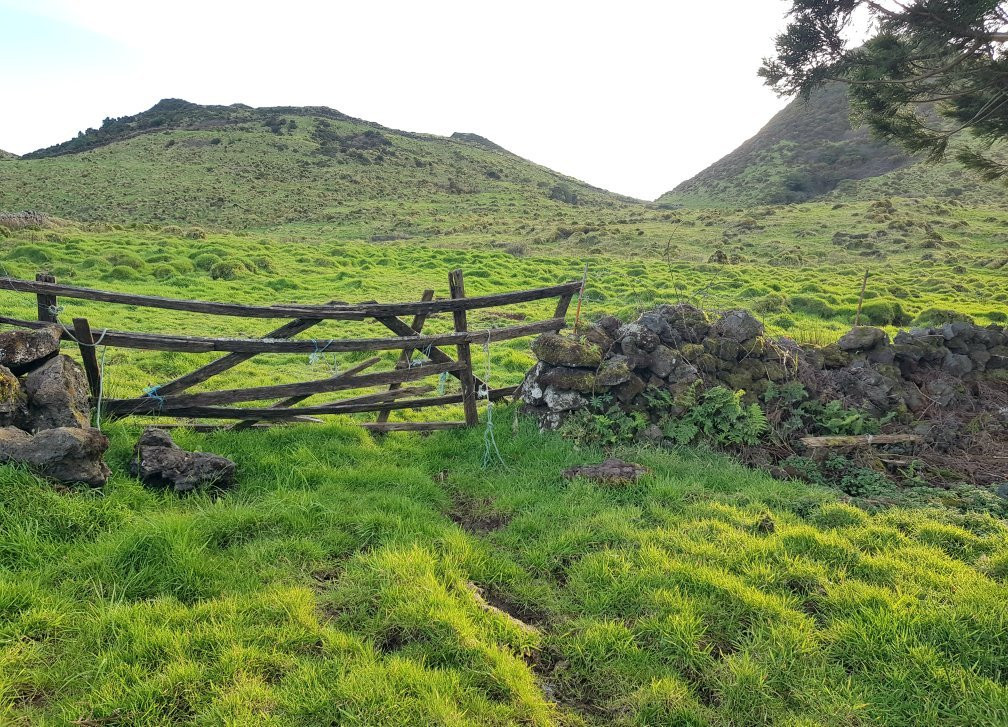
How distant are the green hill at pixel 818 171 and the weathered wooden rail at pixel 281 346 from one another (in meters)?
50.6

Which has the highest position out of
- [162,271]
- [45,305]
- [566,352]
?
[162,271]

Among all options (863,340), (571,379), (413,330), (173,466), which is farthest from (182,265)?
(863,340)

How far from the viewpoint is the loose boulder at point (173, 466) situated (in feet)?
17.5

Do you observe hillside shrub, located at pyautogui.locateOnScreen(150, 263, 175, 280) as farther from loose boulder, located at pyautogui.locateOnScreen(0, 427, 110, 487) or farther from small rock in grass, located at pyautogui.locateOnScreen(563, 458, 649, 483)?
small rock in grass, located at pyautogui.locateOnScreen(563, 458, 649, 483)

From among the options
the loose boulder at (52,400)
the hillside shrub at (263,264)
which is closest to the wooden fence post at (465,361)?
the loose boulder at (52,400)

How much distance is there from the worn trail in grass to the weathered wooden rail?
0.90 meters

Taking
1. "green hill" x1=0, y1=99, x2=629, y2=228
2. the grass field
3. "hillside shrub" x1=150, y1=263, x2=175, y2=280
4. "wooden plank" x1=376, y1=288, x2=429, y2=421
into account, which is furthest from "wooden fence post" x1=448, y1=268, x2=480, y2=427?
"green hill" x1=0, y1=99, x2=629, y2=228

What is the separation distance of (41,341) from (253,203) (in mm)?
57921

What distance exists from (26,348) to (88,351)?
0.64 metres

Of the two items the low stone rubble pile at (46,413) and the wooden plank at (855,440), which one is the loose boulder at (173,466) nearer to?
the low stone rubble pile at (46,413)

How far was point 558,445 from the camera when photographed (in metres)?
7.23

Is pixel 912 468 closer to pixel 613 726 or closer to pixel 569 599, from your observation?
pixel 569 599

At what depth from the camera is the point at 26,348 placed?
5438mm

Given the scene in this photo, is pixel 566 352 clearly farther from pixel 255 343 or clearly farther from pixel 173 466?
pixel 173 466
